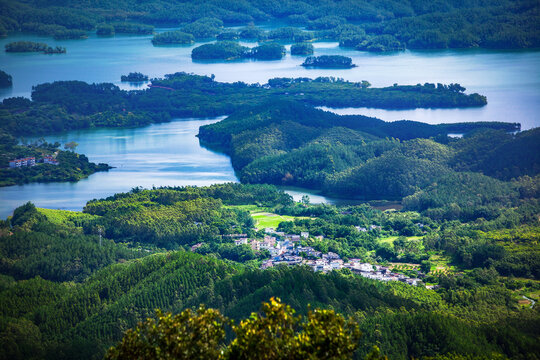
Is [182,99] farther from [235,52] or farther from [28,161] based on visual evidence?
[235,52]

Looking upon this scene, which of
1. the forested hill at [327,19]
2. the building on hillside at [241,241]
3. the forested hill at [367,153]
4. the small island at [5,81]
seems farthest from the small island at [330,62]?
the building on hillside at [241,241]

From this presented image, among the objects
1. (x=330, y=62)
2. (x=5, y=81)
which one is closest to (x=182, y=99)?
(x=5, y=81)

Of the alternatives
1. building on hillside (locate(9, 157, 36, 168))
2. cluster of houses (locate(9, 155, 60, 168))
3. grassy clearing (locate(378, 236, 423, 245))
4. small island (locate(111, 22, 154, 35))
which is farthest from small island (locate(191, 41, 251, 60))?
grassy clearing (locate(378, 236, 423, 245))

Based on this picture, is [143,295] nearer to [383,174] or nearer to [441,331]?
[441,331]

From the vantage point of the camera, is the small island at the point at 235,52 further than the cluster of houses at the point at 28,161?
Yes

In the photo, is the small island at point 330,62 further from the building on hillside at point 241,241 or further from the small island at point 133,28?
the building on hillside at point 241,241

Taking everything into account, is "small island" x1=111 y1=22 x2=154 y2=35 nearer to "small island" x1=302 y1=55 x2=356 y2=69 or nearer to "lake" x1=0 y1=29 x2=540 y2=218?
"lake" x1=0 y1=29 x2=540 y2=218
